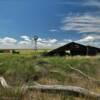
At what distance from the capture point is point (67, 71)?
19.6 m

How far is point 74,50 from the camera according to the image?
4406cm

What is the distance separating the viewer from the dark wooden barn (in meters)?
43.6

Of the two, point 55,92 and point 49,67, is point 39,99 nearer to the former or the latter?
point 55,92

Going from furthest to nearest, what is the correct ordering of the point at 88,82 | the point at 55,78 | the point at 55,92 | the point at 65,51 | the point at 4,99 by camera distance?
the point at 65,51
the point at 55,78
the point at 88,82
the point at 55,92
the point at 4,99

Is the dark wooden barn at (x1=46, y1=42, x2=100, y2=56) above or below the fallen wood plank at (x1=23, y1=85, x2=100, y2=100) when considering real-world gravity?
above

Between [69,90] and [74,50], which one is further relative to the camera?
[74,50]

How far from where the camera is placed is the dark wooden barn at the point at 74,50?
143 feet

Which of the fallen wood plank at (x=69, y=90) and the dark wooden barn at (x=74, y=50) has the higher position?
the dark wooden barn at (x=74, y=50)

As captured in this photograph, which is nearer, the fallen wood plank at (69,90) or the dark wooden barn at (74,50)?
the fallen wood plank at (69,90)

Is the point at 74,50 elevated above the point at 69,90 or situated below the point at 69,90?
above

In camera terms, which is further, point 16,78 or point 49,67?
point 49,67

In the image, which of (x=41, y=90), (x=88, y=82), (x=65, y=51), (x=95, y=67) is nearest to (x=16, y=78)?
(x=88, y=82)

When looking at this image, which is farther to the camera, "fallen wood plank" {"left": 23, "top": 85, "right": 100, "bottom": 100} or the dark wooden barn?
the dark wooden barn

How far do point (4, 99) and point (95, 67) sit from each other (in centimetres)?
1291
